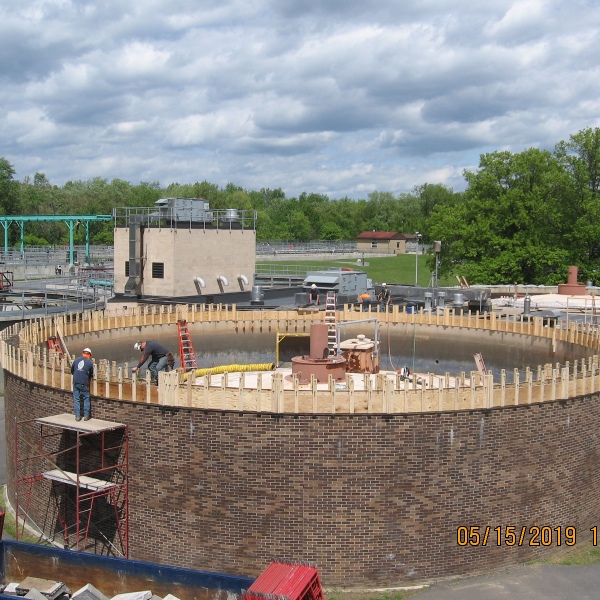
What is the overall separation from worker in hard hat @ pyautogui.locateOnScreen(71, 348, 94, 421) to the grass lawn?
81.5m

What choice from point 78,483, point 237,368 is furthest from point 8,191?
point 78,483

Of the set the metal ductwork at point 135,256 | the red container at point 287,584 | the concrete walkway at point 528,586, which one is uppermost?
the metal ductwork at point 135,256

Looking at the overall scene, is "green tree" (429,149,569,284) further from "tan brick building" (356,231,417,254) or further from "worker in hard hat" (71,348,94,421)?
"tan brick building" (356,231,417,254)

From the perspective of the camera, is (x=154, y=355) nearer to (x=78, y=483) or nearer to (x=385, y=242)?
(x=78, y=483)

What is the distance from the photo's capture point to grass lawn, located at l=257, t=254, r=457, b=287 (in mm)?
106262

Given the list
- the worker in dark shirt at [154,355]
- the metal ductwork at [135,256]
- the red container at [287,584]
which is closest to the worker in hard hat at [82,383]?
the worker in dark shirt at [154,355]

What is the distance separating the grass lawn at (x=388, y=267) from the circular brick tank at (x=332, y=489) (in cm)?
8121

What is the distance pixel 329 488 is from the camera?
16062 mm

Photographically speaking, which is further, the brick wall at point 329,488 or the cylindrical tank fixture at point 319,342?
the cylindrical tank fixture at point 319,342

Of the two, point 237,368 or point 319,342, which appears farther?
point 237,368

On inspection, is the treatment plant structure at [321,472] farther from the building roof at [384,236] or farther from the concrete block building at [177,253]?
the building roof at [384,236]

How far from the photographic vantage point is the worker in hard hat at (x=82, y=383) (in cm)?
1688

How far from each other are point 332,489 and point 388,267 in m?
113

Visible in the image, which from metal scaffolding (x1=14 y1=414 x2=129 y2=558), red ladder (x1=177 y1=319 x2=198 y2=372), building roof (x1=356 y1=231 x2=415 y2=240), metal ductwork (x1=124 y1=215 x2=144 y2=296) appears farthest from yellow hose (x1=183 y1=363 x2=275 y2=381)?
building roof (x1=356 y1=231 x2=415 y2=240)
